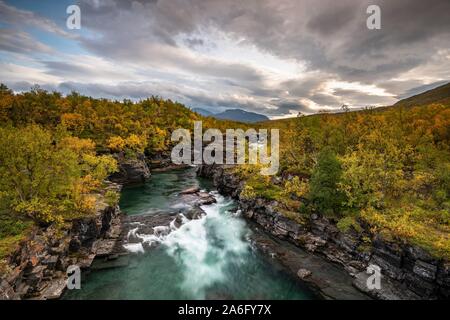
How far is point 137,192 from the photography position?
5506cm

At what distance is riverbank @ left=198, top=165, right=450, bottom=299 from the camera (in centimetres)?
2272

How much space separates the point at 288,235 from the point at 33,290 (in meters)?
28.6

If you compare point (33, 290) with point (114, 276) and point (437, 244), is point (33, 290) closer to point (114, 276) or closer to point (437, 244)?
point (114, 276)

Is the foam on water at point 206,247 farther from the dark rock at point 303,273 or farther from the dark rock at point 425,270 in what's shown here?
the dark rock at point 425,270

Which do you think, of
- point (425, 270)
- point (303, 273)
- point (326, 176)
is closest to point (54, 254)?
point (303, 273)

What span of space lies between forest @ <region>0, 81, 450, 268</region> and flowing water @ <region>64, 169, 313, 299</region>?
299 inches

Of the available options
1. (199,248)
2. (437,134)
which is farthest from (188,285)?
(437,134)

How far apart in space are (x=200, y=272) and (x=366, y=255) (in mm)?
18651

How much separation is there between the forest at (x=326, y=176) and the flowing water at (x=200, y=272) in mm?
7589

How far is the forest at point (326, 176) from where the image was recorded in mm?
25797

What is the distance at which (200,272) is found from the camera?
2808cm

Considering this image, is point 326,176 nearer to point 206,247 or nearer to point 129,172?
point 206,247

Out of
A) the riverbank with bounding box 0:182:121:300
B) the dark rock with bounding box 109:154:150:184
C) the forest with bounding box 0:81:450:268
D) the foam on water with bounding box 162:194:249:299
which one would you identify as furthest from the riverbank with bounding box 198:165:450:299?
the dark rock with bounding box 109:154:150:184
